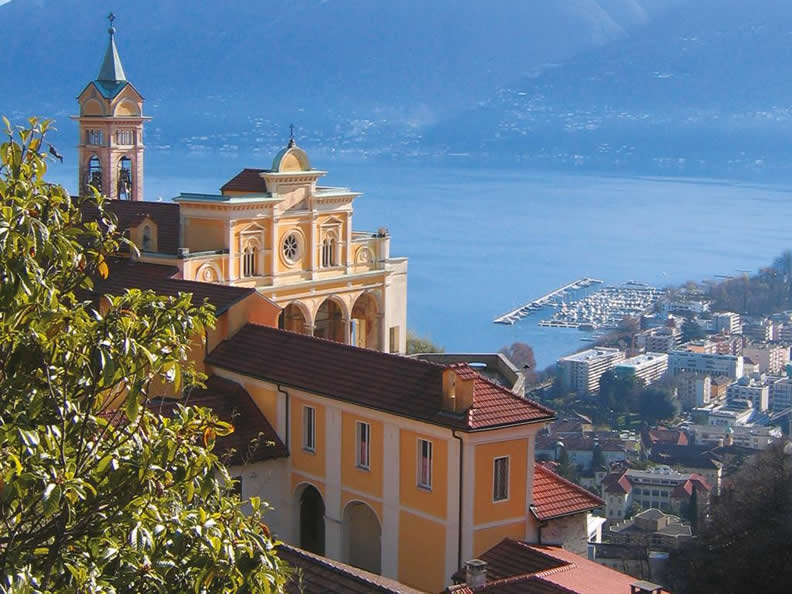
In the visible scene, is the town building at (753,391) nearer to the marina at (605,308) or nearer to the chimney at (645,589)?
the marina at (605,308)

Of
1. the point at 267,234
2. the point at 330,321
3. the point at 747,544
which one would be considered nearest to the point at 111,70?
the point at 267,234

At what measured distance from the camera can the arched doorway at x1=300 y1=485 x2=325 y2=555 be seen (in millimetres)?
18469

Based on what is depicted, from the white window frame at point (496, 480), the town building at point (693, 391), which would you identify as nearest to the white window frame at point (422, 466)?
the white window frame at point (496, 480)

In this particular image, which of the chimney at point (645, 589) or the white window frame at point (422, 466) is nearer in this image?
the chimney at point (645, 589)

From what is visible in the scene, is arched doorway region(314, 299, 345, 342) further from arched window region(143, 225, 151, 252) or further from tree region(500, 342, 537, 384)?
tree region(500, 342, 537, 384)

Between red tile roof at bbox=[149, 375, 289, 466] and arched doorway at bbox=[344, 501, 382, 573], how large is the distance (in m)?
1.13

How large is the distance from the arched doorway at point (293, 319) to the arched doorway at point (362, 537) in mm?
11980

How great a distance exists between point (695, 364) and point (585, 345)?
48.9 feet

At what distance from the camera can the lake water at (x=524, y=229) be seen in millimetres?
93125

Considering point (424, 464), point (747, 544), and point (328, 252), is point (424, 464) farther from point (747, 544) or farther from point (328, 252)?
point (328, 252)

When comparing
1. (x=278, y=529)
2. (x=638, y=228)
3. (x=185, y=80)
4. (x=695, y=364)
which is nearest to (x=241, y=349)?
(x=278, y=529)

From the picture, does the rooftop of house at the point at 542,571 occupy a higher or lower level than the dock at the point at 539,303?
higher

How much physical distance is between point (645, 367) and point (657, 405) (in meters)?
6.91

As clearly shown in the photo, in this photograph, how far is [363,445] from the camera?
56.8 feet
